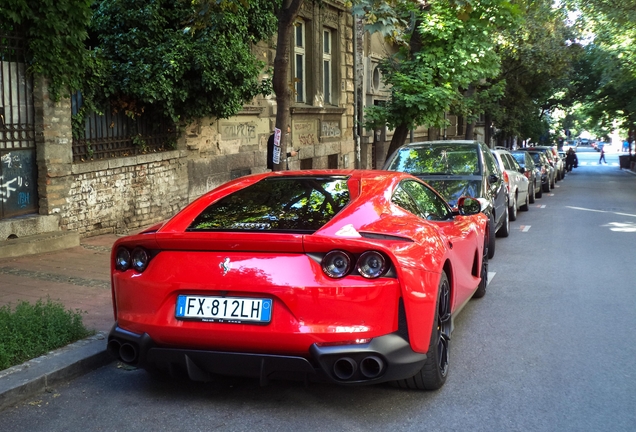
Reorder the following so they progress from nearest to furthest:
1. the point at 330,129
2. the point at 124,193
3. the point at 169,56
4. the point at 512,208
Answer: the point at 169,56
the point at 124,193
the point at 512,208
the point at 330,129

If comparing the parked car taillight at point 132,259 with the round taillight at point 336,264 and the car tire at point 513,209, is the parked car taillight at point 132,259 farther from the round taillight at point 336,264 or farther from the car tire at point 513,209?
the car tire at point 513,209

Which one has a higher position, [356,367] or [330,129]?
[330,129]

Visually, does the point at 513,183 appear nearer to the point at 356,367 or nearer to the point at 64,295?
the point at 64,295

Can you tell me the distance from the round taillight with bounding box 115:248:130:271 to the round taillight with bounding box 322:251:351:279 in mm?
Answer: 1302

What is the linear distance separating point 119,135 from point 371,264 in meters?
9.20

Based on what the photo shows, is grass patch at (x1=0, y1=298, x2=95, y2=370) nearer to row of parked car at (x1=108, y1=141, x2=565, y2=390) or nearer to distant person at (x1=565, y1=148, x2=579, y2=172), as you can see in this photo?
row of parked car at (x1=108, y1=141, x2=565, y2=390)

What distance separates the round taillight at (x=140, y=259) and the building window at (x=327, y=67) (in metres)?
18.1

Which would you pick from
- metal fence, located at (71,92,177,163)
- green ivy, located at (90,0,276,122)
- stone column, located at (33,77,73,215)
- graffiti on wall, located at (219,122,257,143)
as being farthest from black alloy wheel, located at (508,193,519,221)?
stone column, located at (33,77,73,215)

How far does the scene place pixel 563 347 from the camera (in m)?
5.94

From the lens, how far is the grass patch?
16.8ft

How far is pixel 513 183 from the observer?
54.0 feet

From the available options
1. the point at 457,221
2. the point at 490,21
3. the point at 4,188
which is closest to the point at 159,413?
the point at 457,221

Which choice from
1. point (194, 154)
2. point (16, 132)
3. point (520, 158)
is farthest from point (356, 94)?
point (16, 132)

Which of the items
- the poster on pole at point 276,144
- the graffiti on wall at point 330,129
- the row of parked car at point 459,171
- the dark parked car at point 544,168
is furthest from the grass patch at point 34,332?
the dark parked car at point 544,168
